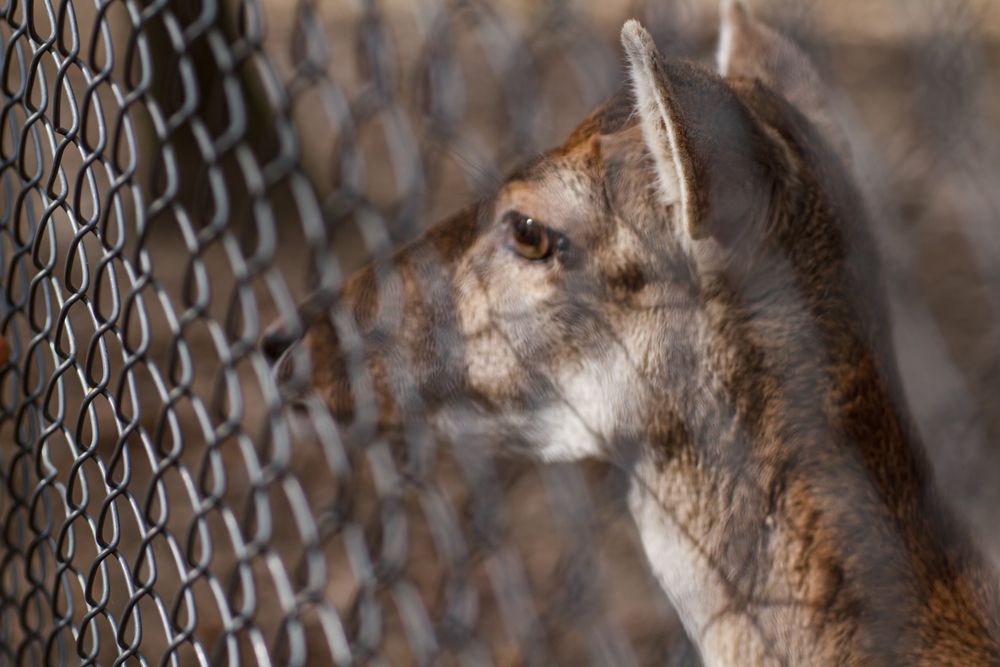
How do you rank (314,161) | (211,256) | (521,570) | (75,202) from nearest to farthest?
(75,202) → (521,570) → (211,256) → (314,161)

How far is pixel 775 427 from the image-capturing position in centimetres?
168

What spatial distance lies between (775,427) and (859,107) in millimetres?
3397

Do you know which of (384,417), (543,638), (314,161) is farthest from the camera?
(314,161)

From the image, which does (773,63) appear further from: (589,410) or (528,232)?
(589,410)

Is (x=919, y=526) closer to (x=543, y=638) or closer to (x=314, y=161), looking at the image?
(x=543, y=638)

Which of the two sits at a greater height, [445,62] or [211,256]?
[211,256]

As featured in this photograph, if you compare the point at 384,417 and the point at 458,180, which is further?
the point at 458,180

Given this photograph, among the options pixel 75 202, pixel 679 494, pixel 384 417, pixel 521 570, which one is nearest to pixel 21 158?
pixel 75 202

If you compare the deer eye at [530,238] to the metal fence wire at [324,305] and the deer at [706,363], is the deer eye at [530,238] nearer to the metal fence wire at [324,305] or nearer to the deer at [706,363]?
the deer at [706,363]

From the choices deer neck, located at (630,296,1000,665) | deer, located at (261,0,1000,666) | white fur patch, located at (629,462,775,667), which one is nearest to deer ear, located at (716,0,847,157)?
deer, located at (261,0,1000,666)

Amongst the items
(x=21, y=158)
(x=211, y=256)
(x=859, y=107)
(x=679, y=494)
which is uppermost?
(x=211, y=256)

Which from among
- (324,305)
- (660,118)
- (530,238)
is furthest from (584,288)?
(324,305)

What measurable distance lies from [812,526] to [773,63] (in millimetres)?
888

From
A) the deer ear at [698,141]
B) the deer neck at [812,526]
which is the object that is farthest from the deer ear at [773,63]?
the deer neck at [812,526]
